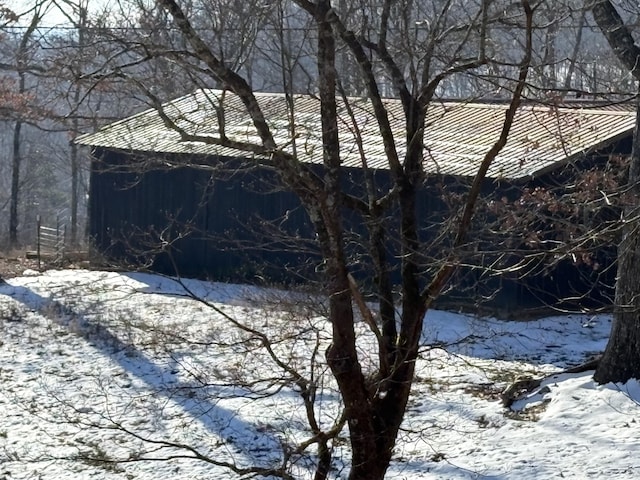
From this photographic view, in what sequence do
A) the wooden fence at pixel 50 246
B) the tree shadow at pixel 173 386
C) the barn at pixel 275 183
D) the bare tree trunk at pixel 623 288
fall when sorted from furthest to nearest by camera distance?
the wooden fence at pixel 50 246
the barn at pixel 275 183
the tree shadow at pixel 173 386
the bare tree trunk at pixel 623 288

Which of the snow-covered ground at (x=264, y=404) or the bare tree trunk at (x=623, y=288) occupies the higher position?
the bare tree trunk at (x=623, y=288)

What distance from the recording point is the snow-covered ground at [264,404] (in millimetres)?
9453

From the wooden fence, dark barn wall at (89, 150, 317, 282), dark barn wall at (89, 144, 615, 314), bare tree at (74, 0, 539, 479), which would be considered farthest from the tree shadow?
the wooden fence

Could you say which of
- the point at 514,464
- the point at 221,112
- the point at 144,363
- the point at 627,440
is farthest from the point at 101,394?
the point at 221,112

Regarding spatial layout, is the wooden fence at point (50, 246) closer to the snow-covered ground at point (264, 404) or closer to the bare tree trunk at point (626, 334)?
the snow-covered ground at point (264, 404)

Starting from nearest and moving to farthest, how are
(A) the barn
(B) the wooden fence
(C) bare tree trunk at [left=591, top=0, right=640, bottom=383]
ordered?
(C) bare tree trunk at [left=591, top=0, right=640, bottom=383]
(A) the barn
(B) the wooden fence

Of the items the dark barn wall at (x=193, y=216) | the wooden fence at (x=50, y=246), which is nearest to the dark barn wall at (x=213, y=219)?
the dark barn wall at (x=193, y=216)

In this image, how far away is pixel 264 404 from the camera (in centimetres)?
1195

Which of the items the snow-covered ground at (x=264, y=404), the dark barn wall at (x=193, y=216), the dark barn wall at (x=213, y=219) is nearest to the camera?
the snow-covered ground at (x=264, y=404)

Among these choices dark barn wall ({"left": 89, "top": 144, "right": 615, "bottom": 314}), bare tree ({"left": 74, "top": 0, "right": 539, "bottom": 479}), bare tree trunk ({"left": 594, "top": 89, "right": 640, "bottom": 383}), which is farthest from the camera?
dark barn wall ({"left": 89, "top": 144, "right": 615, "bottom": 314})

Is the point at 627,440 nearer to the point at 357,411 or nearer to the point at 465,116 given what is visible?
the point at 357,411

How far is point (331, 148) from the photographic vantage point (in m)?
6.59

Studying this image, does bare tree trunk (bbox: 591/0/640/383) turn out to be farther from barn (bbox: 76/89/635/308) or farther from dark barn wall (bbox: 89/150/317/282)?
dark barn wall (bbox: 89/150/317/282)

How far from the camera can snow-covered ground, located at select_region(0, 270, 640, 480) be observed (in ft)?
31.0
